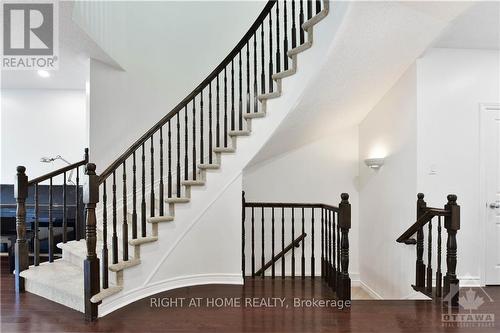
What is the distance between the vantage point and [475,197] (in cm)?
336

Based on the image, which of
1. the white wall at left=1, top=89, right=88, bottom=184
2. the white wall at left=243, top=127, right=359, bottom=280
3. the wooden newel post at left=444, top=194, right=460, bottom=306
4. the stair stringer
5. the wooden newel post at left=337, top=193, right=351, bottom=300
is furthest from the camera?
the white wall at left=1, top=89, right=88, bottom=184

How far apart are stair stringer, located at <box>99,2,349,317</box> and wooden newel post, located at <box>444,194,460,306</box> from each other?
5.61 ft

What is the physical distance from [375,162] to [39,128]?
17.4 feet

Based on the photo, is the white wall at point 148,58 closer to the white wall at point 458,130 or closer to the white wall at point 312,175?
the white wall at point 312,175

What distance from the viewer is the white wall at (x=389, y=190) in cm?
338

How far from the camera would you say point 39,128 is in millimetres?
4969

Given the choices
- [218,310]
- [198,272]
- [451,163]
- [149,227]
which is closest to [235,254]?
[198,272]

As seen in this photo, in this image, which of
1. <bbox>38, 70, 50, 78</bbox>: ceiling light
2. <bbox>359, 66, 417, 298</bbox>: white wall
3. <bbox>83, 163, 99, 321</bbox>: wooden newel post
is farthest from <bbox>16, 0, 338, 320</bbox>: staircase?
<bbox>38, 70, 50, 78</bbox>: ceiling light

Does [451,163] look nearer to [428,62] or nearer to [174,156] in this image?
[428,62]

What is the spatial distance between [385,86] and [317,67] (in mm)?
1371

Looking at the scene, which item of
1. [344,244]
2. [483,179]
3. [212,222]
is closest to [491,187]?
[483,179]

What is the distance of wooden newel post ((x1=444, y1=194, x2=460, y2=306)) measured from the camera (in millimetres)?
2633

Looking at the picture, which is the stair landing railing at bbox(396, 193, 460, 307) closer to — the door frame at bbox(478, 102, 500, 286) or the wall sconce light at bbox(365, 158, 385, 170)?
the door frame at bbox(478, 102, 500, 286)

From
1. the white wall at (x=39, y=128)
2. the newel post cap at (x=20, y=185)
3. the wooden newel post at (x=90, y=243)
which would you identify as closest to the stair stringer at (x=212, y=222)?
the wooden newel post at (x=90, y=243)
